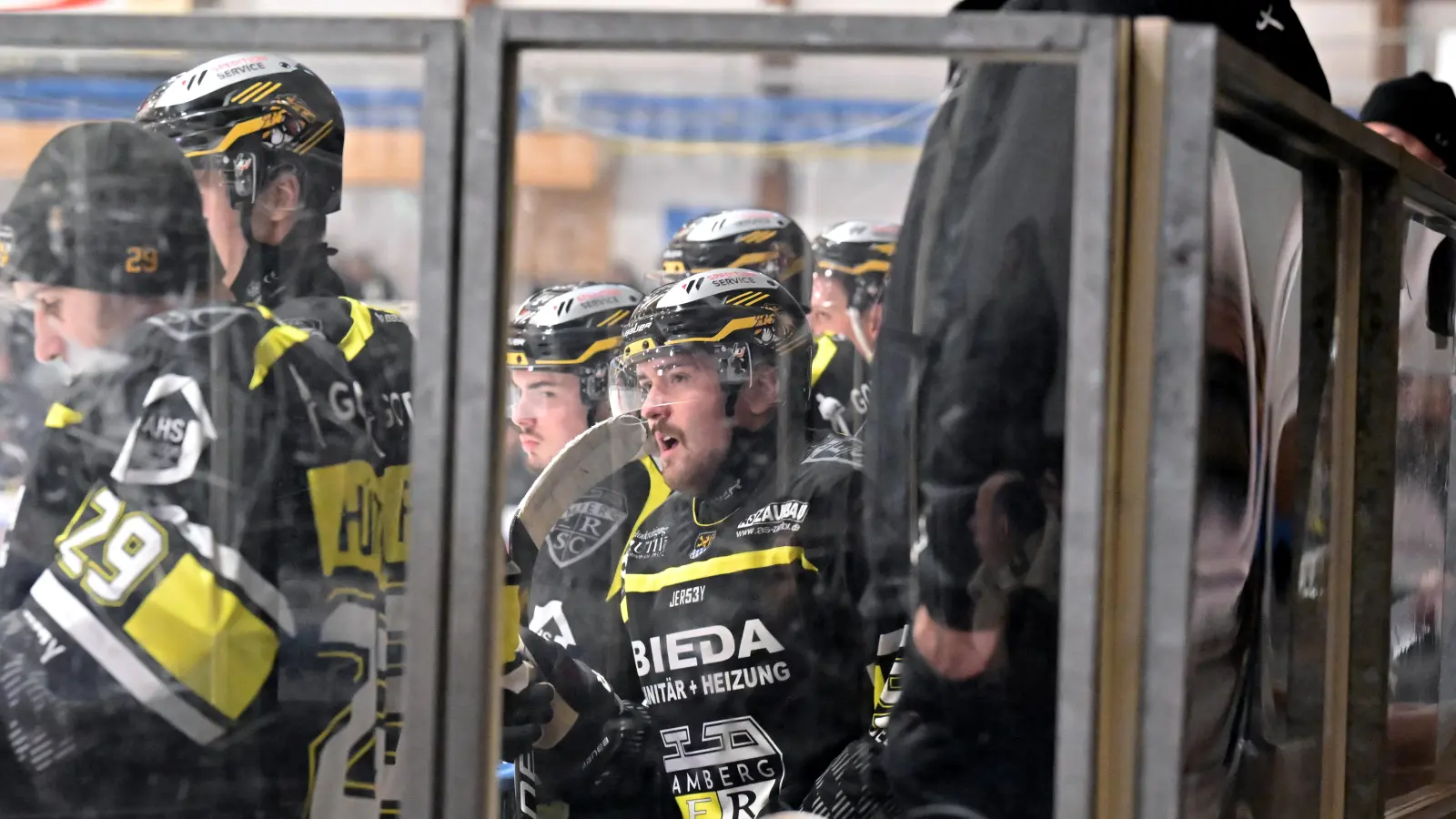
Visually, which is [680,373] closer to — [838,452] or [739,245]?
[739,245]

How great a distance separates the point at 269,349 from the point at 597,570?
0.54 m

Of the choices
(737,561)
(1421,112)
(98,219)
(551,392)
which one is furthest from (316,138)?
(1421,112)

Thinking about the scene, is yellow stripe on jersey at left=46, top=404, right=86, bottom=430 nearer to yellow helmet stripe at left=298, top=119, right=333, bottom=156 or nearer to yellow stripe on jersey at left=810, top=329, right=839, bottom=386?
yellow helmet stripe at left=298, top=119, right=333, bottom=156

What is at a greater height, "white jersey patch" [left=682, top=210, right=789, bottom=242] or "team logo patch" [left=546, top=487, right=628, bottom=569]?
"white jersey patch" [left=682, top=210, right=789, bottom=242]

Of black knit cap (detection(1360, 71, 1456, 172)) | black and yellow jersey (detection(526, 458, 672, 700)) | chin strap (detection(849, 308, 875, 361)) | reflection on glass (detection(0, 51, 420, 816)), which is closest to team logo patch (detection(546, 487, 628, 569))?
black and yellow jersey (detection(526, 458, 672, 700))

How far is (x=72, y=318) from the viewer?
0.86 metres

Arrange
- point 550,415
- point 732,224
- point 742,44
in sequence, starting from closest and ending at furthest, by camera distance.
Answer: point 742,44, point 732,224, point 550,415

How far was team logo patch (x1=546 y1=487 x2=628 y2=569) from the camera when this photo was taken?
52.8 inches

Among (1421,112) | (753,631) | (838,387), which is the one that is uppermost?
(1421,112)

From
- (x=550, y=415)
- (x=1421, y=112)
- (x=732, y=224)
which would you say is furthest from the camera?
(x=1421, y=112)

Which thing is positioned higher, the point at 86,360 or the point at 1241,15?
the point at 1241,15

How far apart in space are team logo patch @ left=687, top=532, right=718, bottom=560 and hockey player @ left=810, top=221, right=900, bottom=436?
175mm

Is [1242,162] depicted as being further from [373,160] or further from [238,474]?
[238,474]

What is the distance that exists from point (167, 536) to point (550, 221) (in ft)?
1.11
